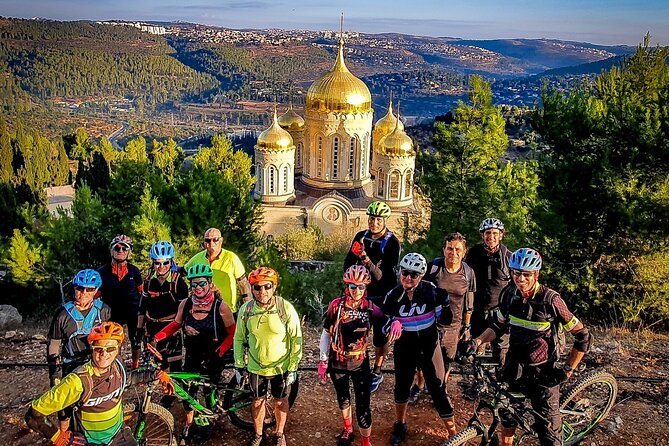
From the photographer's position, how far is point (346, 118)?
30.7 m

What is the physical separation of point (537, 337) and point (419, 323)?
39.8 inches

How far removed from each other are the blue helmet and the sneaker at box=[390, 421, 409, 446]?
2168mm

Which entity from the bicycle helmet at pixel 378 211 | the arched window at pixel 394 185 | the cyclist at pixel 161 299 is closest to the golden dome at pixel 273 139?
the arched window at pixel 394 185

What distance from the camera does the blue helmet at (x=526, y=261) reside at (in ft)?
14.5

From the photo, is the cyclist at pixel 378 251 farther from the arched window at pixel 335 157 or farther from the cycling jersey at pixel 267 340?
the arched window at pixel 335 157

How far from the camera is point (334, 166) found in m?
31.9

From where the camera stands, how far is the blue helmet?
4406mm

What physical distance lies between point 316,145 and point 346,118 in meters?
2.33

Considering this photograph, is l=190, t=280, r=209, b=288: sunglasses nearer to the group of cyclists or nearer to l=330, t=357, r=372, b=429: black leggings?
the group of cyclists

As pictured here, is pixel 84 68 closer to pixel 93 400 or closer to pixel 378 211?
pixel 378 211

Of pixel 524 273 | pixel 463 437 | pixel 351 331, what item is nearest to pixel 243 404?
pixel 351 331

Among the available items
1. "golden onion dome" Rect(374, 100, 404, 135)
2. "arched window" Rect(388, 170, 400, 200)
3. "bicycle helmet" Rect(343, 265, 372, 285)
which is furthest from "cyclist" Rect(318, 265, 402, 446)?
"golden onion dome" Rect(374, 100, 404, 135)

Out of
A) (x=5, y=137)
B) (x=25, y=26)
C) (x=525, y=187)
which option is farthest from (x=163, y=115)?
(x=525, y=187)

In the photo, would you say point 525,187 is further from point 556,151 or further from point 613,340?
point 613,340
